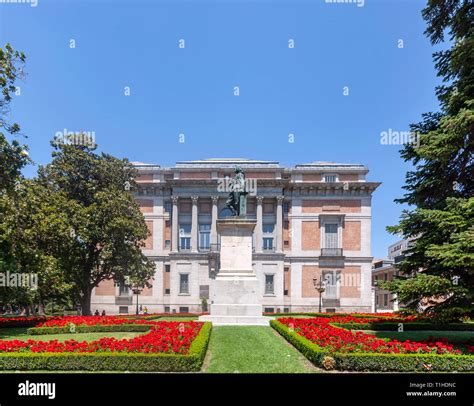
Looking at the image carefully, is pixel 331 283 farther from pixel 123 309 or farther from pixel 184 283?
pixel 123 309

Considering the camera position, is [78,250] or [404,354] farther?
[78,250]

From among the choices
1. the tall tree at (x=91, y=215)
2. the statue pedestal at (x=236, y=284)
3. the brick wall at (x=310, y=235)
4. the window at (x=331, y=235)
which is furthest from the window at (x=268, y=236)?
the statue pedestal at (x=236, y=284)

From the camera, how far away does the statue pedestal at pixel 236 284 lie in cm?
1900

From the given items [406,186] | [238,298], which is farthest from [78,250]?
[406,186]

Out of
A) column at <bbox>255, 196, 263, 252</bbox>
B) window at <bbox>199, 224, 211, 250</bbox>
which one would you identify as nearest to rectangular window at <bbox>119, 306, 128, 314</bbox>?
window at <bbox>199, 224, 211, 250</bbox>

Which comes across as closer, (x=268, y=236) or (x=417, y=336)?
(x=417, y=336)

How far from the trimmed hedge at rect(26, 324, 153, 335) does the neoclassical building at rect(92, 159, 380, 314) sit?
29161 mm

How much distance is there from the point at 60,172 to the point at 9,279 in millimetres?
11965

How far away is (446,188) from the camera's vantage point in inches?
522

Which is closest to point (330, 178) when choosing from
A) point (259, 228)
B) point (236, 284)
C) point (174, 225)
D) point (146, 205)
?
point (259, 228)

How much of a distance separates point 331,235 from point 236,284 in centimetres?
3220

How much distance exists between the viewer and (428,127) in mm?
13805

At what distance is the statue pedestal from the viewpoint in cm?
1900
